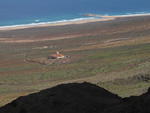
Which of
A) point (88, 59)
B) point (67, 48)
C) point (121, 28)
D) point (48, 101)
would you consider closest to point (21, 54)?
point (67, 48)

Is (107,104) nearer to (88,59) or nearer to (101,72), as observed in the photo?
(101,72)

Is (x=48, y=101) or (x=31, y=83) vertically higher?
(x=48, y=101)

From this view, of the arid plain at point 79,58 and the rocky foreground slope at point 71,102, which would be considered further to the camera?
the arid plain at point 79,58

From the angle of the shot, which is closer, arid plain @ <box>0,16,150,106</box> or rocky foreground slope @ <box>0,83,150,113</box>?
rocky foreground slope @ <box>0,83,150,113</box>

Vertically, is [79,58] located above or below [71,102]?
below

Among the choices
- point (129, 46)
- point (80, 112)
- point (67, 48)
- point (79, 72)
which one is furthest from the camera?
point (67, 48)

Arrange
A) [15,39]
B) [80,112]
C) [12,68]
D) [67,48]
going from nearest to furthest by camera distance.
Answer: [80,112] < [12,68] < [67,48] < [15,39]

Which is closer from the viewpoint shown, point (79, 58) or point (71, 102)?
point (71, 102)

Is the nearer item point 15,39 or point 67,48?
point 67,48
